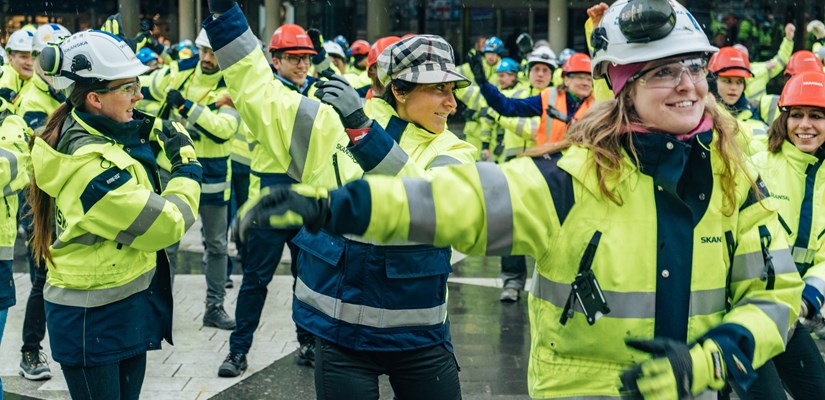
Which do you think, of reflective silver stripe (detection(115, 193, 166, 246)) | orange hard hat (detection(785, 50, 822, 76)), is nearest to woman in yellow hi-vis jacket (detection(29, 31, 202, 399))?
reflective silver stripe (detection(115, 193, 166, 246))

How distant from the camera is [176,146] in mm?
4254

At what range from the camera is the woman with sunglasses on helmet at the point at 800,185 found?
4566 mm

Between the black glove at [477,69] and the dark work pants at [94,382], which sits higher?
the black glove at [477,69]

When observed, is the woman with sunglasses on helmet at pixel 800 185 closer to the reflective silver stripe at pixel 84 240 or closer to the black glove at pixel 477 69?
the reflective silver stripe at pixel 84 240

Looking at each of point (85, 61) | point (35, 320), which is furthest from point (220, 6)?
point (35, 320)

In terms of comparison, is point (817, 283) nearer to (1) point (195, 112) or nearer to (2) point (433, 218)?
(2) point (433, 218)

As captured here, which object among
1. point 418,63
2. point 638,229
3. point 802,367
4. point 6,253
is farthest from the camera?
point 6,253

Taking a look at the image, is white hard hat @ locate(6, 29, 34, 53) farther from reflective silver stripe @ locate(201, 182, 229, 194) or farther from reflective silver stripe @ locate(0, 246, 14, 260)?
reflective silver stripe @ locate(0, 246, 14, 260)

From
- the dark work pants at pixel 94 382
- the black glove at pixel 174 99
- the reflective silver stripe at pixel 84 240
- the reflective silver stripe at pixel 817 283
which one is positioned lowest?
the dark work pants at pixel 94 382

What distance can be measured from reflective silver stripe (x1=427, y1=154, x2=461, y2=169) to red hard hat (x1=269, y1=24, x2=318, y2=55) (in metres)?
3.02

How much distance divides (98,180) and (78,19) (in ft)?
89.4

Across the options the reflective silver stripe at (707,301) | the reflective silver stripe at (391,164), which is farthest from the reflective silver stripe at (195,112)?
the reflective silver stripe at (707,301)

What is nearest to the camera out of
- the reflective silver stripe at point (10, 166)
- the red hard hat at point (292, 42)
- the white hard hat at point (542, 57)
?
the reflective silver stripe at point (10, 166)

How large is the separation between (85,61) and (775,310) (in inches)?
109
